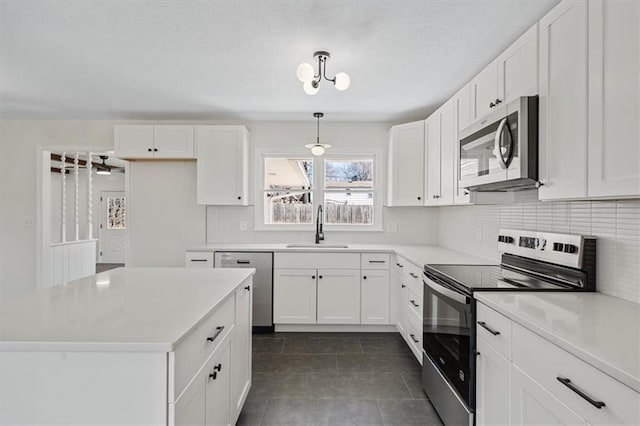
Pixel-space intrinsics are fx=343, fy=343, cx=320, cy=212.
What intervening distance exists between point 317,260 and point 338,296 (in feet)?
1.44

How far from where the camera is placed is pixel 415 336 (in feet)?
9.25

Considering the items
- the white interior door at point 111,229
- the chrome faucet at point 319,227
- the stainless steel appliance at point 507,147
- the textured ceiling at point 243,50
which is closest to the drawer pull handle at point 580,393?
the stainless steel appliance at point 507,147

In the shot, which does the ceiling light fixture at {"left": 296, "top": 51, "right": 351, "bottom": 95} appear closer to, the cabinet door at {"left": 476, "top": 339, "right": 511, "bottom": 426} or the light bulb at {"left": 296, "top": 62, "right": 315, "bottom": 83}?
the light bulb at {"left": 296, "top": 62, "right": 315, "bottom": 83}

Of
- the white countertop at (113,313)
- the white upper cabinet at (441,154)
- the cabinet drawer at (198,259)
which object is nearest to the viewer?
the white countertop at (113,313)

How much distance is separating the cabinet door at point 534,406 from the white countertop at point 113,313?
1226 mm

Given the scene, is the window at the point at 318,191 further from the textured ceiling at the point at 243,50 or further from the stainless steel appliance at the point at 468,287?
the stainless steel appliance at the point at 468,287

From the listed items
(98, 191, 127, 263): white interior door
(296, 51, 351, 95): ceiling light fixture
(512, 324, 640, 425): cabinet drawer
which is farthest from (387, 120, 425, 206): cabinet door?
(98, 191, 127, 263): white interior door

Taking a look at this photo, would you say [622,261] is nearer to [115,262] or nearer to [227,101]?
[227,101]

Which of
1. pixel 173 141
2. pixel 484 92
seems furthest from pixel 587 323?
pixel 173 141

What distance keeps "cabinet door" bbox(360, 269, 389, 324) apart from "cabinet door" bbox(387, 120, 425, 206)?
33.3 inches

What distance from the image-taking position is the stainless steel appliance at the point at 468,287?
1.70 meters

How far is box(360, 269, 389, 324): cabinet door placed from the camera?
3611mm

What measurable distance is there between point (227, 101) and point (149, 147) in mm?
1135

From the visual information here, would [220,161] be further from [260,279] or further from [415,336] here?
[415,336]
